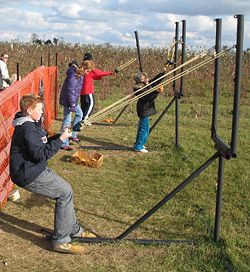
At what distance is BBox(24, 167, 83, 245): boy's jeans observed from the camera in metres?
4.17

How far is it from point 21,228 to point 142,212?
1.52m

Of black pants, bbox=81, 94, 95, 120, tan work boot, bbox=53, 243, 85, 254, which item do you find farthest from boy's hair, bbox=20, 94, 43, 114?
black pants, bbox=81, 94, 95, 120

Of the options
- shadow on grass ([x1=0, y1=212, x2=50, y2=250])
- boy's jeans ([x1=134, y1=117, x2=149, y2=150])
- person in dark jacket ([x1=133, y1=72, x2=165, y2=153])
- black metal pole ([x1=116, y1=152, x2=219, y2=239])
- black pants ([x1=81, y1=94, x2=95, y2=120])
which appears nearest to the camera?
black metal pole ([x1=116, y1=152, x2=219, y2=239])

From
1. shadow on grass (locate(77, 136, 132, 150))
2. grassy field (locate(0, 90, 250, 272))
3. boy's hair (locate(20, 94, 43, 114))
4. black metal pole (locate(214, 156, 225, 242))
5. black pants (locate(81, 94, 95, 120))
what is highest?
boy's hair (locate(20, 94, 43, 114))

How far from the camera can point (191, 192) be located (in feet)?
20.2

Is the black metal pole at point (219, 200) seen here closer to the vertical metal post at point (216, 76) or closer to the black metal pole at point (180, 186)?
the black metal pole at point (180, 186)

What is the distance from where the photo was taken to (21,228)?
15.7ft

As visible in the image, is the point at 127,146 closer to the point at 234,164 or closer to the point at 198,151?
the point at 198,151

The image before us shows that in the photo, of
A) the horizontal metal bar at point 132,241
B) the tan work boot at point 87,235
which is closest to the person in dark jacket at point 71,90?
the tan work boot at point 87,235

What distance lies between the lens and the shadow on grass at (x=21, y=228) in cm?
451

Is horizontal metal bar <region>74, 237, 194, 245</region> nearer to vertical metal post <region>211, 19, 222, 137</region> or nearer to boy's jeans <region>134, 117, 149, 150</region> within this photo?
vertical metal post <region>211, 19, 222, 137</region>

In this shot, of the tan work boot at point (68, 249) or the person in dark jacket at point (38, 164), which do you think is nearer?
the person in dark jacket at point (38, 164)

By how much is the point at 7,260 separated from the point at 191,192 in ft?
9.65

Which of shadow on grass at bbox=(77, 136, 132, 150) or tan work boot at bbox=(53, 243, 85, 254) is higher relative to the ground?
shadow on grass at bbox=(77, 136, 132, 150)
